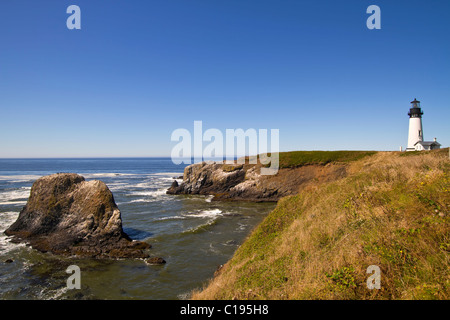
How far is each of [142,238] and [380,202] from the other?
67.0 ft

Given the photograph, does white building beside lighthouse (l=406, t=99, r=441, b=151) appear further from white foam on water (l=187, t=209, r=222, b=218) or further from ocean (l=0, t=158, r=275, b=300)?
white foam on water (l=187, t=209, r=222, b=218)

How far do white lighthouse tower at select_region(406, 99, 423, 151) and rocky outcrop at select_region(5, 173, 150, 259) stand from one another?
5245cm

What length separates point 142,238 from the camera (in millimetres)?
22656

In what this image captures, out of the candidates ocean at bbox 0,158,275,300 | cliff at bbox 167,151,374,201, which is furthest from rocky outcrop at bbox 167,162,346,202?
ocean at bbox 0,158,275,300

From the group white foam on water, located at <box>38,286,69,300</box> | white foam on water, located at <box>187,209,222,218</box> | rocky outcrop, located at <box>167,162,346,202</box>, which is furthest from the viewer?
rocky outcrop, located at <box>167,162,346,202</box>

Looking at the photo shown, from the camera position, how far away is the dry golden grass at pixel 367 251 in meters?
5.81

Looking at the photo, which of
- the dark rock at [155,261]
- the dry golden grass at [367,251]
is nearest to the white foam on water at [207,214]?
the dark rock at [155,261]

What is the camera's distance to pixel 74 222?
20.8 m

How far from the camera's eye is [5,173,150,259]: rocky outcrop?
19266mm

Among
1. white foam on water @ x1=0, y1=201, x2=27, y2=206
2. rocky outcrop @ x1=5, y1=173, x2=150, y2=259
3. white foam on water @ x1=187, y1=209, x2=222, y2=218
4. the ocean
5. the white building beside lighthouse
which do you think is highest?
the white building beside lighthouse

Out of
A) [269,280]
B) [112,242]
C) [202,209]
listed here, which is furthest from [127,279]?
[202,209]

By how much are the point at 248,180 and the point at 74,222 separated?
106 feet

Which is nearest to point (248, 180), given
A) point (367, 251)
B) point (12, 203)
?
point (367, 251)
